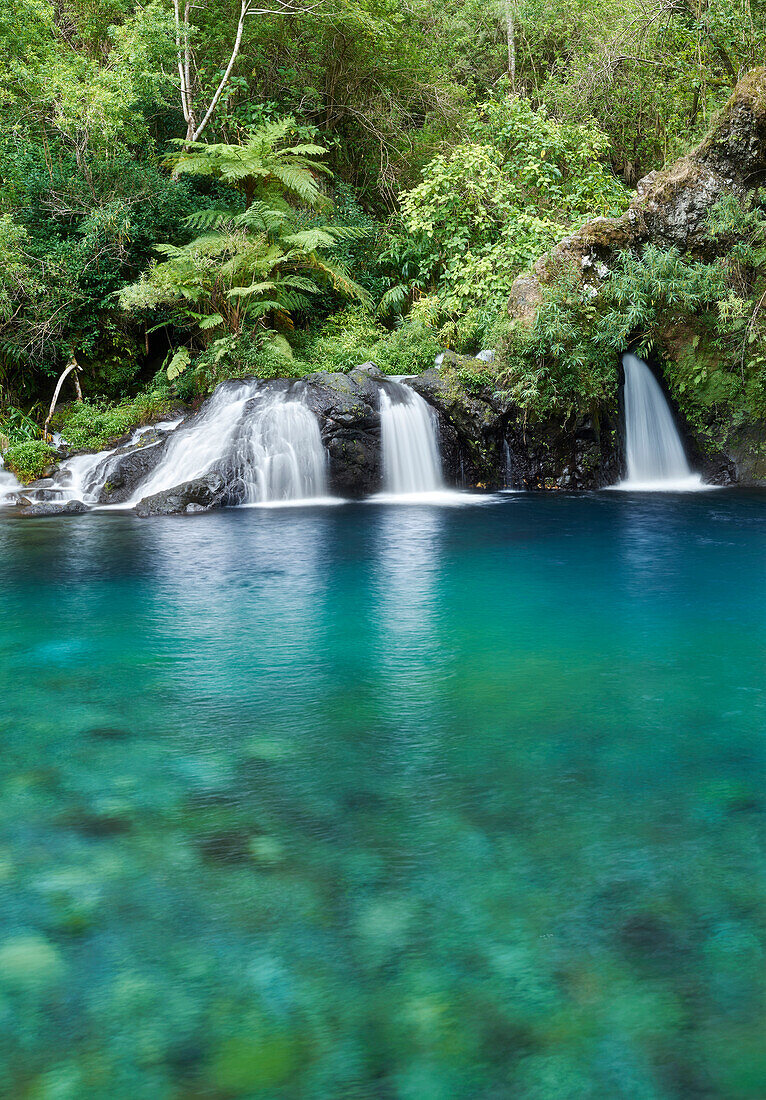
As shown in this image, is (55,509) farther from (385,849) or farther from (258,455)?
(385,849)

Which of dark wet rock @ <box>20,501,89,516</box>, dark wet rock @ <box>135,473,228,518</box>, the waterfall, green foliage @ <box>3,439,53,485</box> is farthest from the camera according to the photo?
green foliage @ <box>3,439,53,485</box>

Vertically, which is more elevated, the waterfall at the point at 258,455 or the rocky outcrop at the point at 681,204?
the rocky outcrop at the point at 681,204

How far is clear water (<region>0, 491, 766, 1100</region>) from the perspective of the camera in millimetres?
2418

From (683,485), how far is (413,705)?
31.2ft

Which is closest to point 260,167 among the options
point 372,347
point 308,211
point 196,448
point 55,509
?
point 308,211

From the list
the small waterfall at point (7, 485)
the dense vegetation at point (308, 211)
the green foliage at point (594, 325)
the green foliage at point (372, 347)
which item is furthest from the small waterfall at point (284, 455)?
the small waterfall at point (7, 485)

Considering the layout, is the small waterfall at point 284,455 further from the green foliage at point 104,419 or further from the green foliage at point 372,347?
the green foliage at point 104,419

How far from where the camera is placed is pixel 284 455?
1248 cm

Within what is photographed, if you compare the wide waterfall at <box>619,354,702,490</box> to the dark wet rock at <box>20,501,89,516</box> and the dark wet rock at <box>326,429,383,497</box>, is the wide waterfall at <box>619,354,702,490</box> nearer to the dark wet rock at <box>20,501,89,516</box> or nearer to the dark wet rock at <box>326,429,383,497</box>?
the dark wet rock at <box>326,429,383,497</box>

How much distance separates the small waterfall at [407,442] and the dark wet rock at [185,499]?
2.52 m

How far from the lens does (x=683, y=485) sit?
43.0ft

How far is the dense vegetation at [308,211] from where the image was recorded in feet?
41.9

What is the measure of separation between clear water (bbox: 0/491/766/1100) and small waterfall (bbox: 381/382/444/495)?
5.98m

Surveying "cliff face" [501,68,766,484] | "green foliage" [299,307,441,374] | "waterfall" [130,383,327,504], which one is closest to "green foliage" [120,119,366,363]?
"green foliage" [299,307,441,374]
